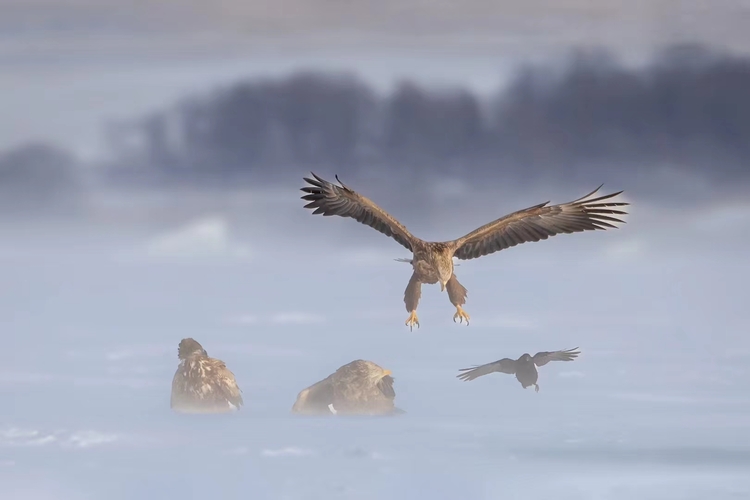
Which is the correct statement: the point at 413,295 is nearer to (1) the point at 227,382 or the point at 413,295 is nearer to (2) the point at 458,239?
(2) the point at 458,239

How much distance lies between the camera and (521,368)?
46500 millimetres

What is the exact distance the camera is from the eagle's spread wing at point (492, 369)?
46.7 m

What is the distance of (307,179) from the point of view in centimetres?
4159

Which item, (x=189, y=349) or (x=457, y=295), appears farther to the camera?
(x=189, y=349)

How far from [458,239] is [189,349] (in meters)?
11.6

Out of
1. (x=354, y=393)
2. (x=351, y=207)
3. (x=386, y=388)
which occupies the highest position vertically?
(x=351, y=207)

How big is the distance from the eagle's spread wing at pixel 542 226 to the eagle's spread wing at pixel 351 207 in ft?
5.75

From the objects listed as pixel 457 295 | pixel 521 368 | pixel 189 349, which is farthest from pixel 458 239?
pixel 189 349

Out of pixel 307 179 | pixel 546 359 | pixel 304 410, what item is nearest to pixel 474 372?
pixel 546 359

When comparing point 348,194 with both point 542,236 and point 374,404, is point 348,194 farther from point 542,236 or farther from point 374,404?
point 374,404

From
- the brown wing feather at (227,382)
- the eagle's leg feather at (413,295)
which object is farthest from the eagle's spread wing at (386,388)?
the eagle's leg feather at (413,295)

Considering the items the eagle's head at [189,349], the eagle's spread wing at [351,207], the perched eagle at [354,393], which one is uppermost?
the eagle's spread wing at [351,207]

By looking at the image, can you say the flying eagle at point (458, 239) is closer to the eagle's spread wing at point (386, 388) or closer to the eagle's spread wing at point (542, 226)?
the eagle's spread wing at point (542, 226)

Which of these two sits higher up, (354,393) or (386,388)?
(386,388)
